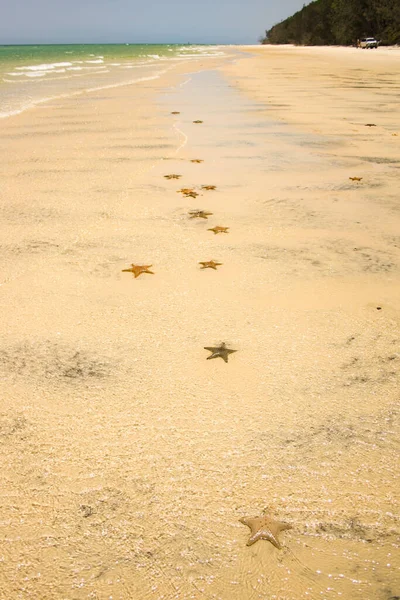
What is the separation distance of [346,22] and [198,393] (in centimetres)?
7836

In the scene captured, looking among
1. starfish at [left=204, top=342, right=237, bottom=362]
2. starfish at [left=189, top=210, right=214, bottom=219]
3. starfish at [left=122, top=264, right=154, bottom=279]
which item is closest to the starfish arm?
starfish at [left=204, top=342, right=237, bottom=362]

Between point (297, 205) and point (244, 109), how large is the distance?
714 cm

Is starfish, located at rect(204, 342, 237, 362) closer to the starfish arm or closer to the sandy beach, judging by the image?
the sandy beach

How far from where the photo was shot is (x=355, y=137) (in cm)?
739

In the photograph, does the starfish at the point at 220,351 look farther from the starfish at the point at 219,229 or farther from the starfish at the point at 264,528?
the starfish at the point at 219,229

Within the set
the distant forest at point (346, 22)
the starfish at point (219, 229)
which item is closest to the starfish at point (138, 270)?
the starfish at point (219, 229)

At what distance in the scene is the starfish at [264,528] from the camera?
4.62 ft

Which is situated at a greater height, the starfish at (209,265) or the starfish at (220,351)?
the starfish at (209,265)

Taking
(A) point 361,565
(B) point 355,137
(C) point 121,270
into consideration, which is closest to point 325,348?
(A) point 361,565

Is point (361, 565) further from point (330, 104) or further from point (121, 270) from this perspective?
point (330, 104)

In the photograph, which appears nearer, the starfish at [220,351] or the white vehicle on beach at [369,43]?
the starfish at [220,351]

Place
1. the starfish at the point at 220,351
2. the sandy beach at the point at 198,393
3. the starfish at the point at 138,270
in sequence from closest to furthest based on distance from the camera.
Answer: the sandy beach at the point at 198,393 → the starfish at the point at 220,351 → the starfish at the point at 138,270

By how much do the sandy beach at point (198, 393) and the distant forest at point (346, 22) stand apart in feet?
208

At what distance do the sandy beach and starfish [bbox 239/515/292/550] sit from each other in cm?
3
